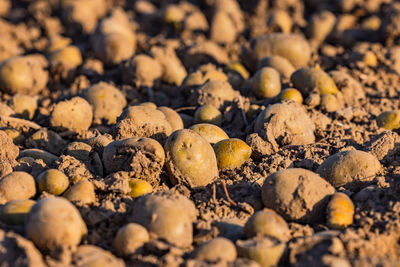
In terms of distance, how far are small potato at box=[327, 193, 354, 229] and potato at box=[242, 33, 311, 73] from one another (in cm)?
316

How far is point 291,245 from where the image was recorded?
311 centimetres

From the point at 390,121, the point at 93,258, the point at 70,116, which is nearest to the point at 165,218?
the point at 93,258

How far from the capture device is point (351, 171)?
3889mm

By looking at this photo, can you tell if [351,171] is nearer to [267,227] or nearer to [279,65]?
[267,227]

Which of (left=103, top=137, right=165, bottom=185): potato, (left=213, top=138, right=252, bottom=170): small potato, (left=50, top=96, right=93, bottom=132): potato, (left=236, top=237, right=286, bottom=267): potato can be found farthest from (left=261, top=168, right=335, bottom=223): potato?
(left=50, top=96, right=93, bottom=132): potato

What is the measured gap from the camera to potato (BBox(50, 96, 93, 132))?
503cm

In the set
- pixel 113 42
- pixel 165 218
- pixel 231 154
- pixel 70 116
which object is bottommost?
pixel 70 116

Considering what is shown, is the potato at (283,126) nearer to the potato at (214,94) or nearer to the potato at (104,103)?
the potato at (214,94)

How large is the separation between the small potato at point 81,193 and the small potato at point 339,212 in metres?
1.78


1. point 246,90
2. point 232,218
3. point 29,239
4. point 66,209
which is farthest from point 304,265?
point 246,90

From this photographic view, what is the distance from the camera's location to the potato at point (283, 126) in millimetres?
4566

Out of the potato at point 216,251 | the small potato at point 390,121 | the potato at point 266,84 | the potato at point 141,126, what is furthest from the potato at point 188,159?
the small potato at point 390,121

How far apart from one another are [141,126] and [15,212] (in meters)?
1.43

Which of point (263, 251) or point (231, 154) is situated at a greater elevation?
point (263, 251)
